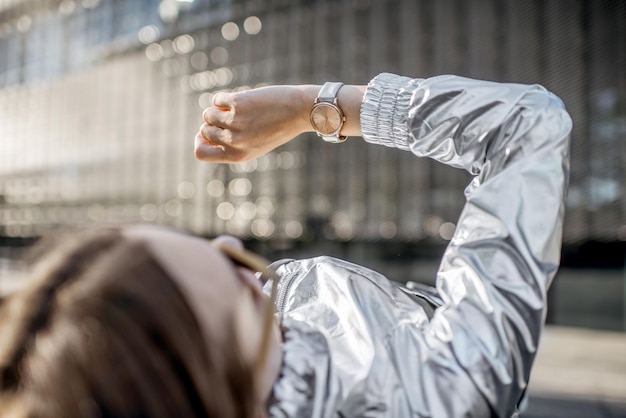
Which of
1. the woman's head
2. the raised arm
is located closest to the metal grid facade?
the raised arm

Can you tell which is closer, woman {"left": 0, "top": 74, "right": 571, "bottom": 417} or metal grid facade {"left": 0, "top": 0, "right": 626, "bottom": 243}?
woman {"left": 0, "top": 74, "right": 571, "bottom": 417}

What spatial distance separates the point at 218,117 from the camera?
3.61 feet

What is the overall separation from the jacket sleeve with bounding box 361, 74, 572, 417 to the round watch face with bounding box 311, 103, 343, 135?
18 centimetres

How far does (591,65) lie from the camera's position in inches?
303

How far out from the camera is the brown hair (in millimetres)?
574

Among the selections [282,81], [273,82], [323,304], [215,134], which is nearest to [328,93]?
[215,134]

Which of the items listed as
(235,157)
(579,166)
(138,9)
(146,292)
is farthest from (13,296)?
(138,9)

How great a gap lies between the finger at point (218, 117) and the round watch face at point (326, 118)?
0.50 ft

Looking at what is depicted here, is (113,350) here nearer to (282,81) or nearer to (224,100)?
(224,100)

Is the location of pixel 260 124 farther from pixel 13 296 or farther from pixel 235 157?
pixel 13 296

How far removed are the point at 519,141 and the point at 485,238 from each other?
0.51 ft

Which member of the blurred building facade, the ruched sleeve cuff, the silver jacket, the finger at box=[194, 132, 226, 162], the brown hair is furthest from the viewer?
the blurred building facade

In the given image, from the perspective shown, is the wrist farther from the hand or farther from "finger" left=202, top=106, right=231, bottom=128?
"finger" left=202, top=106, right=231, bottom=128

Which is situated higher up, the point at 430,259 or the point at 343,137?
the point at 343,137
